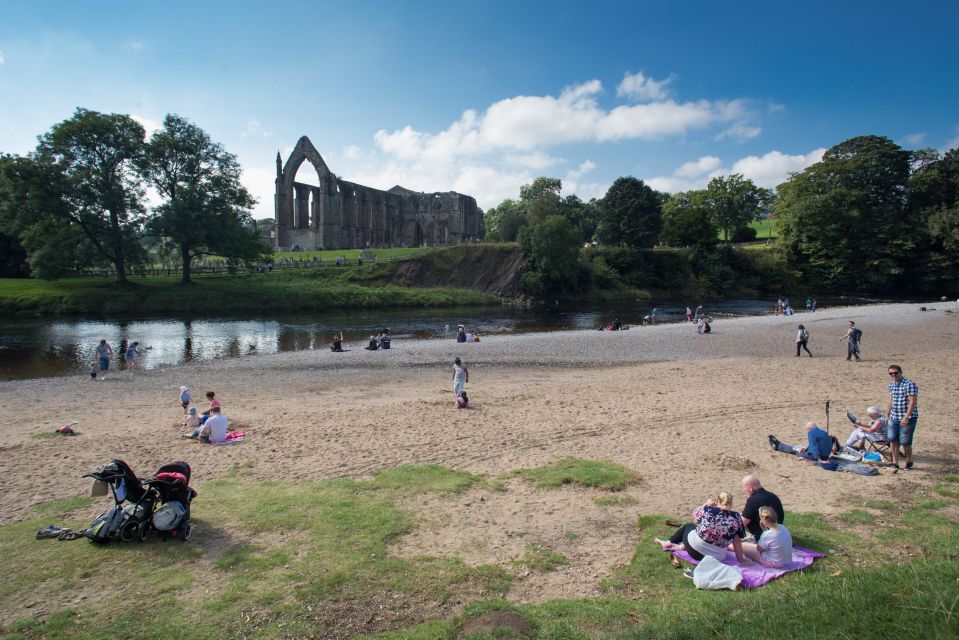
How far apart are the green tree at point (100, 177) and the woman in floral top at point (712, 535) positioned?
185 ft

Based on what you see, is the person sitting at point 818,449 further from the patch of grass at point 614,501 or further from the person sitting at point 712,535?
the person sitting at point 712,535

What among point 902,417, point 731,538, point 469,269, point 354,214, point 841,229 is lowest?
point 731,538

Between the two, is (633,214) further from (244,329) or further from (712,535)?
(712,535)

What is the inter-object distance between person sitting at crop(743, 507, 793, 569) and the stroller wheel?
851 cm

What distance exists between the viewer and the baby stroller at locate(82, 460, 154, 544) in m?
7.20

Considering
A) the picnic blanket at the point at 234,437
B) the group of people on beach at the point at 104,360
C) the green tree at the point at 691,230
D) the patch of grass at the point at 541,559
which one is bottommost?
the patch of grass at the point at 541,559

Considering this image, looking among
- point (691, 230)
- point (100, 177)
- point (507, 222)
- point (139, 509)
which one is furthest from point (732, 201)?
point (139, 509)

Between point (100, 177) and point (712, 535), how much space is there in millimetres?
57924

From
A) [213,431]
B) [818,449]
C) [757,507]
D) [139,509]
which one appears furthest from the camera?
[213,431]

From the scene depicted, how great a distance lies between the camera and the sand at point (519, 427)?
8227 millimetres

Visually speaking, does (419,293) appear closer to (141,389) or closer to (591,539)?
(141,389)

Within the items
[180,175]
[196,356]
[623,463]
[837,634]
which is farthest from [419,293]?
[837,634]

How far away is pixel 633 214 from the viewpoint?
75.9m

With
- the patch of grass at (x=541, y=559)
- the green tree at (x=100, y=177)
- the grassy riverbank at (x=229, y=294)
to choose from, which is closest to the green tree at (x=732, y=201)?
the grassy riverbank at (x=229, y=294)
